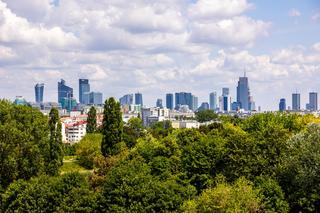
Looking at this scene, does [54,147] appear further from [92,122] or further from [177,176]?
[92,122]

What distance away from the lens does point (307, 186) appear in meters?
28.5

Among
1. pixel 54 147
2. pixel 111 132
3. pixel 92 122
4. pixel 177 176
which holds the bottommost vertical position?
pixel 177 176

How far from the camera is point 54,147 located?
4944cm

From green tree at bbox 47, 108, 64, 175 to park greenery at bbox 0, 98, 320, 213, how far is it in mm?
6273

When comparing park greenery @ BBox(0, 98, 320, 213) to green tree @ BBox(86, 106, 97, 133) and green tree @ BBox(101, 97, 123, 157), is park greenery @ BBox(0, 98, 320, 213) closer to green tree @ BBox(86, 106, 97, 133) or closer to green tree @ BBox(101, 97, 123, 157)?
green tree @ BBox(101, 97, 123, 157)

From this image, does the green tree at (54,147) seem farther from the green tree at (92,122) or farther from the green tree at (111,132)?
the green tree at (92,122)

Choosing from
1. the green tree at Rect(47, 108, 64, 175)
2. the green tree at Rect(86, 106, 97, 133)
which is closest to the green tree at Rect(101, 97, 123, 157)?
the green tree at Rect(47, 108, 64, 175)

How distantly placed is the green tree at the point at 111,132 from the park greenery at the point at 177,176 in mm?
7601

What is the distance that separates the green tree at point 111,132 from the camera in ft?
155

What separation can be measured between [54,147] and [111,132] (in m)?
5.87

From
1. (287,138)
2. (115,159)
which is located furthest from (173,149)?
(287,138)

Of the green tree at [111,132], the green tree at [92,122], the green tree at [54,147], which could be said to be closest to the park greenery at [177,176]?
the green tree at [54,147]

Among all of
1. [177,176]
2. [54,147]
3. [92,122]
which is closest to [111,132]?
[54,147]

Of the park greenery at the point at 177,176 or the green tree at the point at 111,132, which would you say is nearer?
the park greenery at the point at 177,176
